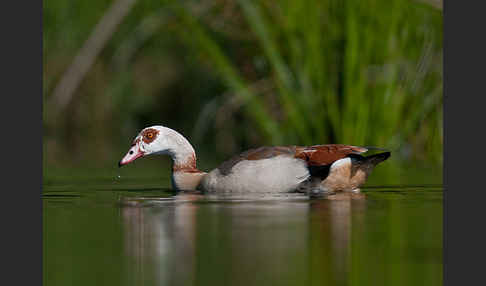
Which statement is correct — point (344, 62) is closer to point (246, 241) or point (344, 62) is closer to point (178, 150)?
point (178, 150)

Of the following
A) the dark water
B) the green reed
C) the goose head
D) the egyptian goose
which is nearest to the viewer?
the dark water

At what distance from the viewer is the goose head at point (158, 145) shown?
9.21m

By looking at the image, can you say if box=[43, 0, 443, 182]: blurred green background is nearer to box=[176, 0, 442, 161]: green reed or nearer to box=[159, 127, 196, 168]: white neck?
box=[176, 0, 442, 161]: green reed

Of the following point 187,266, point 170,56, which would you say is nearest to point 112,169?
point 170,56

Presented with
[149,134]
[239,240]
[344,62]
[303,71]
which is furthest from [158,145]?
A: [239,240]

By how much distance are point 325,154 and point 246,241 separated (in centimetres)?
326

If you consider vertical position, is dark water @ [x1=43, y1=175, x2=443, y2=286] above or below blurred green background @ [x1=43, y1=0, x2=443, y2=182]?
below

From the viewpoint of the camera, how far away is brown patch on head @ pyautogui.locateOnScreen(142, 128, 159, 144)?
9.22 metres

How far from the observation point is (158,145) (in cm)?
924

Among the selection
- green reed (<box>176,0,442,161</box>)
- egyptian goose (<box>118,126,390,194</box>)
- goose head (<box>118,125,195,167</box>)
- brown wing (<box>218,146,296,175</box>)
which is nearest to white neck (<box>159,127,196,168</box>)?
goose head (<box>118,125,195,167</box>)

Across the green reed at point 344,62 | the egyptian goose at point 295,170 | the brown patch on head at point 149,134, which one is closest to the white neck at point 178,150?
the brown patch on head at point 149,134

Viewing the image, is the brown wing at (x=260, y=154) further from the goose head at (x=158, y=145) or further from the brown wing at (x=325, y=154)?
the goose head at (x=158, y=145)

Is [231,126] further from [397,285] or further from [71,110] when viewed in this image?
[397,285]

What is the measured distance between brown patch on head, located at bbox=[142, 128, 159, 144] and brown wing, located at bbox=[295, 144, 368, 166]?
173cm
